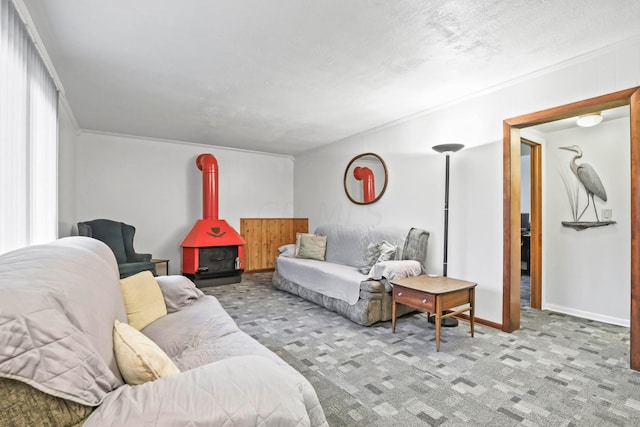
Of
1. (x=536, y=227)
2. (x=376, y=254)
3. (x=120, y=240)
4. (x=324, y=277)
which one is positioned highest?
(x=536, y=227)

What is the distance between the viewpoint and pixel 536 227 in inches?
161

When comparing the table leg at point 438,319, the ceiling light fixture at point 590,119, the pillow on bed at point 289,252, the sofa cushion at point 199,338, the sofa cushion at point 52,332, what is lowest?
the table leg at point 438,319

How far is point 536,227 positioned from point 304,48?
3.58 meters

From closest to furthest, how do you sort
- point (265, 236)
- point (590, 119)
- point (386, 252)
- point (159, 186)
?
point (590, 119) < point (386, 252) < point (159, 186) < point (265, 236)

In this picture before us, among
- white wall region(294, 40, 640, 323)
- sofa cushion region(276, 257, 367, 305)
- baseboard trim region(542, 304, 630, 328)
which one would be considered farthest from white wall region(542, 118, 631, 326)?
sofa cushion region(276, 257, 367, 305)

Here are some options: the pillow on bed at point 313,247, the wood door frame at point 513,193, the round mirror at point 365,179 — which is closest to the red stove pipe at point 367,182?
the round mirror at point 365,179

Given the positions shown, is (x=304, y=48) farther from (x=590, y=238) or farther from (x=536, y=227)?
(x=590, y=238)

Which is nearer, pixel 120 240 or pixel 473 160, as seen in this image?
pixel 473 160

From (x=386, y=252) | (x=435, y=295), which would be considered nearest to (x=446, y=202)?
(x=386, y=252)

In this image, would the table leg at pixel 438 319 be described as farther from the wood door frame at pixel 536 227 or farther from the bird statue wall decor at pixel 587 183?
the bird statue wall decor at pixel 587 183

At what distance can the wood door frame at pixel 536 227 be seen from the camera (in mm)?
4020

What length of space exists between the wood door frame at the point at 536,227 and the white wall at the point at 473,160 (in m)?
1.08

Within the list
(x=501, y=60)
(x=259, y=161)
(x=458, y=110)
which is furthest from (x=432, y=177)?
(x=259, y=161)

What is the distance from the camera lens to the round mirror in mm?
4643
